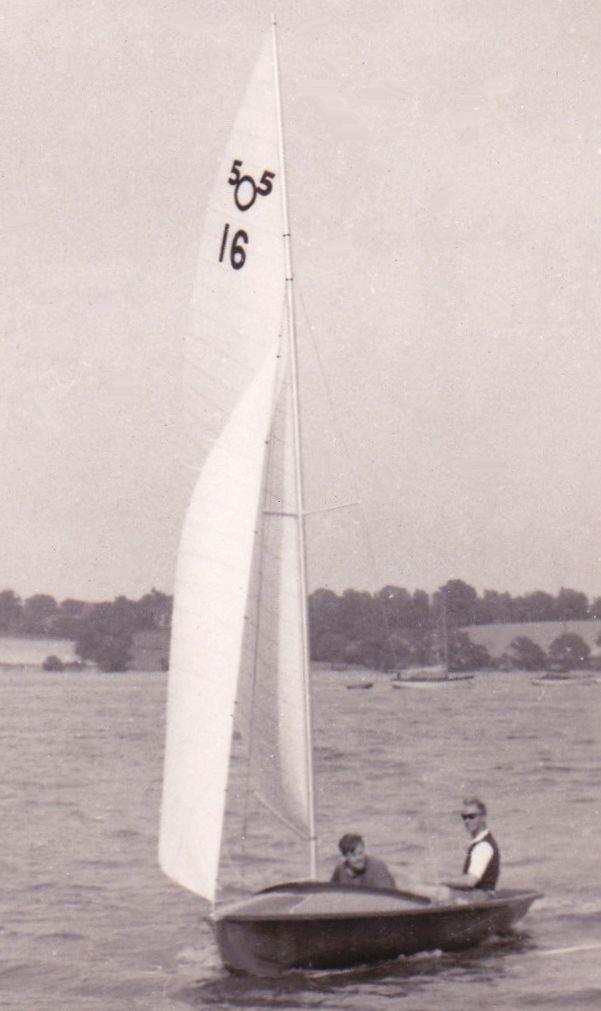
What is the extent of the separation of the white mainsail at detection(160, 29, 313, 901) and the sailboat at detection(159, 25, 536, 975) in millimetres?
12

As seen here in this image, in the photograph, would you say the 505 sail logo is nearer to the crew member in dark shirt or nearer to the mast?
the mast

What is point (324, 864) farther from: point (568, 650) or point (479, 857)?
point (568, 650)

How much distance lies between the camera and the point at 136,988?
1174 centimetres

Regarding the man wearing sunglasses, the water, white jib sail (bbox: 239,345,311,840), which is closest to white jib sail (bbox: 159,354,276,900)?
white jib sail (bbox: 239,345,311,840)

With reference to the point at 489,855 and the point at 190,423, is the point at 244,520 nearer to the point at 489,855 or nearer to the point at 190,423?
the point at 190,423

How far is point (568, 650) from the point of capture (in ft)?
349

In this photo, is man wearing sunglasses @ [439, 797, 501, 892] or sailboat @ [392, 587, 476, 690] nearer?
man wearing sunglasses @ [439, 797, 501, 892]

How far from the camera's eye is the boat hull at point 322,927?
10.1 metres

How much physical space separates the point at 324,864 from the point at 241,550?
10029mm

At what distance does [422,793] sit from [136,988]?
67.0 ft

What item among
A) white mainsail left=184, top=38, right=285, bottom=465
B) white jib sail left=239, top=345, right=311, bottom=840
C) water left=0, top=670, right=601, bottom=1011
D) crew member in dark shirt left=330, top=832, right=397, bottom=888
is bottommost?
water left=0, top=670, right=601, bottom=1011

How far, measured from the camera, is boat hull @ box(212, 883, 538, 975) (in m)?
10.1

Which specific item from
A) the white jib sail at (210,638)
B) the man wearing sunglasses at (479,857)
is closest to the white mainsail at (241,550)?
the white jib sail at (210,638)

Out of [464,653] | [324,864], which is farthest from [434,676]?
[324,864]
